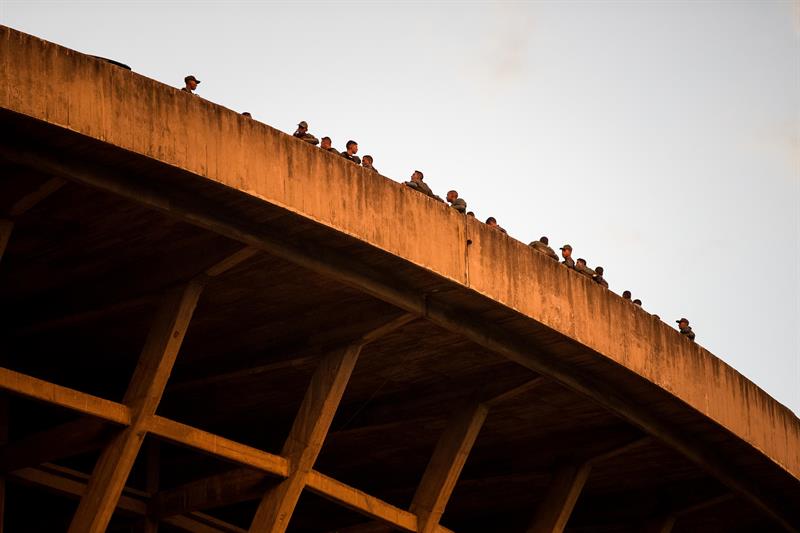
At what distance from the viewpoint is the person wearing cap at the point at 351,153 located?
20875mm

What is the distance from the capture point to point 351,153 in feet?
71.3

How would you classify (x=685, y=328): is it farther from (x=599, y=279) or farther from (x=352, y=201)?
(x=352, y=201)

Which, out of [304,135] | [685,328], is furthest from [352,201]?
[685,328]

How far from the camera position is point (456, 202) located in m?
22.5

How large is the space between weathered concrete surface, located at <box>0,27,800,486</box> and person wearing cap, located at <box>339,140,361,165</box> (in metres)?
0.68

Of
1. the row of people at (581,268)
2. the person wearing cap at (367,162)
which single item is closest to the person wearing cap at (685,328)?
the row of people at (581,268)

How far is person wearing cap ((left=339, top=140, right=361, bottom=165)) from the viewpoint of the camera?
20875 millimetres

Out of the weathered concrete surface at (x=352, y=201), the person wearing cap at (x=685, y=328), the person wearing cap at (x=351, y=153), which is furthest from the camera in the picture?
the person wearing cap at (x=685, y=328)

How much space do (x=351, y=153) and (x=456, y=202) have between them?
1.69 m

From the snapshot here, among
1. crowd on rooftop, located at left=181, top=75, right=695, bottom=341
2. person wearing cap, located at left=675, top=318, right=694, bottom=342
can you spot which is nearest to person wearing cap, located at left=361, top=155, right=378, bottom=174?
crowd on rooftop, located at left=181, top=75, right=695, bottom=341

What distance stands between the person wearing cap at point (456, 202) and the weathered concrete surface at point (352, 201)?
56 cm

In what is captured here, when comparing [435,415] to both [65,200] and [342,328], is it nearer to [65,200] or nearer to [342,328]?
[342,328]

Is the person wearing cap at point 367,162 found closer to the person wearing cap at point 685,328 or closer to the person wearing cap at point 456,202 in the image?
the person wearing cap at point 456,202

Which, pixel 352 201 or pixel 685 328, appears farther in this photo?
pixel 685 328
